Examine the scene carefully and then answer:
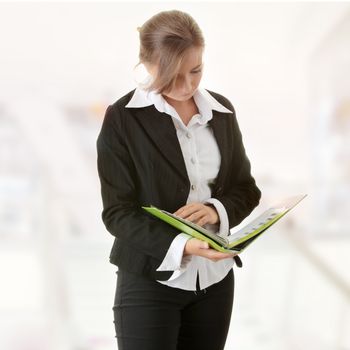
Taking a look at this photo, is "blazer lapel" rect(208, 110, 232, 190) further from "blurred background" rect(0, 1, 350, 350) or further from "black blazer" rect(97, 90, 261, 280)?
"blurred background" rect(0, 1, 350, 350)

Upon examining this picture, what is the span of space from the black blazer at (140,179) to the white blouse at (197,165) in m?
0.02

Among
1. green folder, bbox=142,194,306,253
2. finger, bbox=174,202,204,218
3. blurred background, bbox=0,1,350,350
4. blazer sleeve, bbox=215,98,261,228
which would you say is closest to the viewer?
green folder, bbox=142,194,306,253

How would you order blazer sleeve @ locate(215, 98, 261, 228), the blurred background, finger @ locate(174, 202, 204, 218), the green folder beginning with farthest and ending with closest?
1. the blurred background
2. blazer sleeve @ locate(215, 98, 261, 228)
3. finger @ locate(174, 202, 204, 218)
4. the green folder

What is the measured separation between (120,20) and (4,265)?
1364mm

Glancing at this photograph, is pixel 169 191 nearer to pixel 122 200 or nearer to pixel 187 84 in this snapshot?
pixel 122 200

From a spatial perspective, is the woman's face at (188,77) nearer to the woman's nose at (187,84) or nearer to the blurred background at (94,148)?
the woman's nose at (187,84)

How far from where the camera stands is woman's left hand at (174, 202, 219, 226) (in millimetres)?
1319

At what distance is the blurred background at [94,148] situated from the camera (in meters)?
2.49

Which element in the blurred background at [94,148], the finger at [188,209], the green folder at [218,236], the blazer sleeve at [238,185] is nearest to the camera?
the green folder at [218,236]

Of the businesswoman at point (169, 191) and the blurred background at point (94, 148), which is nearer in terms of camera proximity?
the businesswoman at point (169, 191)

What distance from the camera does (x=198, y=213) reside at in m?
1.33

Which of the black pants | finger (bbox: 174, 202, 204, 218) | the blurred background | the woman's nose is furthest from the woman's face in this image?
the blurred background

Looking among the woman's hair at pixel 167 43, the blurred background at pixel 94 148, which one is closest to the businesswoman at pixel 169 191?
the woman's hair at pixel 167 43

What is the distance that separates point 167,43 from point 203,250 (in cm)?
46
